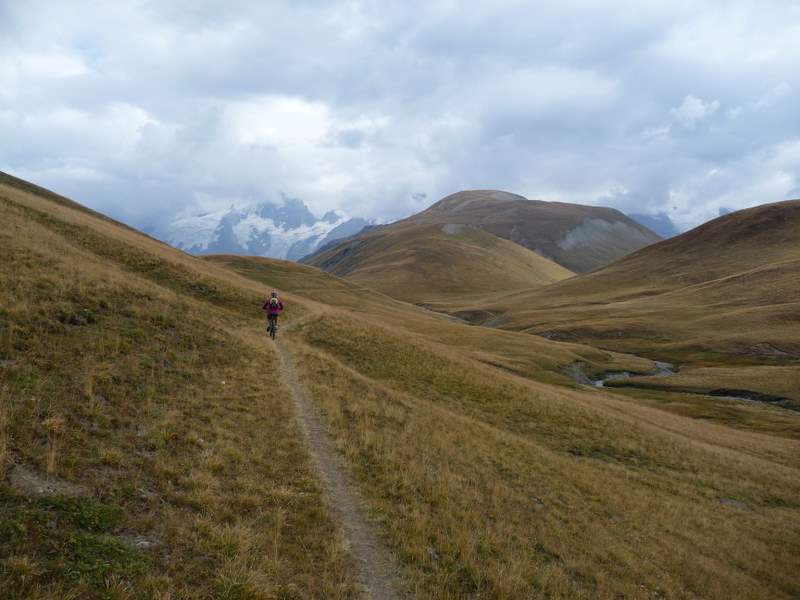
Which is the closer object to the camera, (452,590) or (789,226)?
(452,590)

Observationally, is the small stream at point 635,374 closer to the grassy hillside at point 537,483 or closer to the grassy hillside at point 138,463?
the grassy hillside at point 537,483

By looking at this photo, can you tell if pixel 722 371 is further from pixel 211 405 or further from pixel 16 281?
pixel 16 281

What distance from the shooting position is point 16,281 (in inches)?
713

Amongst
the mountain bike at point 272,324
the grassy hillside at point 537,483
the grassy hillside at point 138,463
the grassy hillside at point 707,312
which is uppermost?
the grassy hillside at point 707,312

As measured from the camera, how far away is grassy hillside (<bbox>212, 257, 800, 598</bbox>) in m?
12.5

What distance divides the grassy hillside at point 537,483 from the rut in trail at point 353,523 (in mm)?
448

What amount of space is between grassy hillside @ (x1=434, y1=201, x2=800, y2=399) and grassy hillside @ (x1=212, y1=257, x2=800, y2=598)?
46348 mm

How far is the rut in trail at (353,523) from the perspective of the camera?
31.5 feet

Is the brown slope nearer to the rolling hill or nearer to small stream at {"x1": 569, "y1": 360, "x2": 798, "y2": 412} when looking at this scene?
small stream at {"x1": 569, "y1": 360, "x2": 798, "y2": 412}

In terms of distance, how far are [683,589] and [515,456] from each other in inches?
337

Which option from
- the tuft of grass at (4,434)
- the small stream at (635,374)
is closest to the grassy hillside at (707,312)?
the small stream at (635,374)

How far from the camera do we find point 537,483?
65.2 feet

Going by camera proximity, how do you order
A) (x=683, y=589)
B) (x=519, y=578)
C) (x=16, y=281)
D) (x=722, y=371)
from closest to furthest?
1. (x=519, y=578)
2. (x=683, y=589)
3. (x=16, y=281)
4. (x=722, y=371)

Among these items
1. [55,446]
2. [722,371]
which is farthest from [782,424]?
[55,446]
